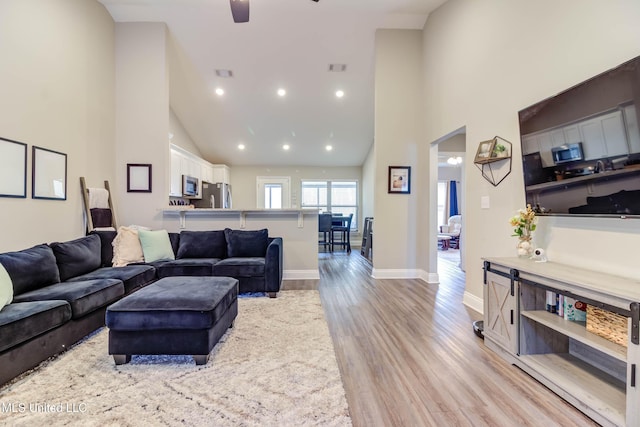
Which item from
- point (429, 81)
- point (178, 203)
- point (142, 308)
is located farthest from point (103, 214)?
point (429, 81)

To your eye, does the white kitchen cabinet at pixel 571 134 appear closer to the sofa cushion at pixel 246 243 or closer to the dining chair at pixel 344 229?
the sofa cushion at pixel 246 243

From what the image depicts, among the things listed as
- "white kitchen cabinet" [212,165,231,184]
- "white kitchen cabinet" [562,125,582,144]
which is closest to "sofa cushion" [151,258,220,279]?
"white kitchen cabinet" [562,125,582,144]

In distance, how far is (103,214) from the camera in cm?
414

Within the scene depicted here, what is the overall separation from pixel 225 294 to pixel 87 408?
1.02 metres

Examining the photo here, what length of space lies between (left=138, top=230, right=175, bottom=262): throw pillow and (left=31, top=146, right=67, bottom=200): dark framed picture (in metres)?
0.96

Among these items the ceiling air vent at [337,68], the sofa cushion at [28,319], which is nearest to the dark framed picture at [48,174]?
the sofa cushion at [28,319]

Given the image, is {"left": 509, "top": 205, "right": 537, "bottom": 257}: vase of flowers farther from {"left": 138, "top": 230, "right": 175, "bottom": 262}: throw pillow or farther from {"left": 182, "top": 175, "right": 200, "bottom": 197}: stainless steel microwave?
{"left": 182, "top": 175, "right": 200, "bottom": 197}: stainless steel microwave

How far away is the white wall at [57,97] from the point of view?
9.46 ft

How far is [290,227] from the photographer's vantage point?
4781mm

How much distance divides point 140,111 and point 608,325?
5641 mm

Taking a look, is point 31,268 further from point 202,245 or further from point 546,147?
point 546,147

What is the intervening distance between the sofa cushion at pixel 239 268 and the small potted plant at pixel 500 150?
2.88 metres

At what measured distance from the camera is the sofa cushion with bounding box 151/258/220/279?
3670 millimetres

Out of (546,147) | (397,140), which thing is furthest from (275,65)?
(546,147)
